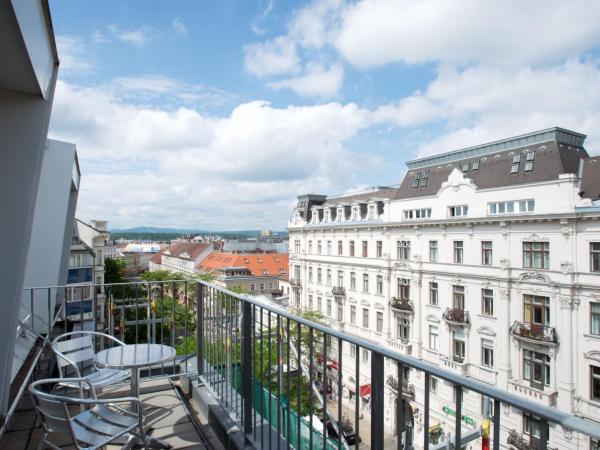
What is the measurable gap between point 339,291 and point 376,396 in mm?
24165

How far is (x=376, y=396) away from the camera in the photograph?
138 centimetres

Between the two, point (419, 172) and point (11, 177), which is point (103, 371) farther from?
point (419, 172)

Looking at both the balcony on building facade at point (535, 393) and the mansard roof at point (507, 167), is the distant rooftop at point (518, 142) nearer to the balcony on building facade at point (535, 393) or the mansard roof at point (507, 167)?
the mansard roof at point (507, 167)

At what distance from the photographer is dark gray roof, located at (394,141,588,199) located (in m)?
15.7

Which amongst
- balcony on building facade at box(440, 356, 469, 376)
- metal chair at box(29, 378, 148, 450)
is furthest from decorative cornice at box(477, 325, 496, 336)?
metal chair at box(29, 378, 148, 450)

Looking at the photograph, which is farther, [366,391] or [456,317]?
[456,317]

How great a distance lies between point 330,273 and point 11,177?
24759mm

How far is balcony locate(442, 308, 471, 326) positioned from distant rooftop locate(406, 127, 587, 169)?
25.5 feet

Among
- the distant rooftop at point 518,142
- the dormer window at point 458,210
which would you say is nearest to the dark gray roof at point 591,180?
the distant rooftop at point 518,142

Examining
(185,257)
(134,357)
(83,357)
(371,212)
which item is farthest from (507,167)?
(185,257)

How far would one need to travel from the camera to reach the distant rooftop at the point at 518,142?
16.4m

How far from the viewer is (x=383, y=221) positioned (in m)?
22.3

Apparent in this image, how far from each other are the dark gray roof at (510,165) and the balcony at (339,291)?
777cm

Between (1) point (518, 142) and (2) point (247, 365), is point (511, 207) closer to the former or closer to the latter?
(1) point (518, 142)
